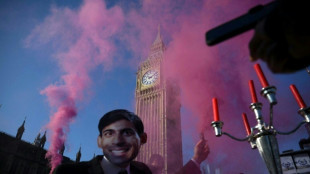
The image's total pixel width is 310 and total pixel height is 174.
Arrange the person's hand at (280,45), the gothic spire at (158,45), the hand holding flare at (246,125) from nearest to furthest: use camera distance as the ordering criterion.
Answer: the person's hand at (280,45) < the hand holding flare at (246,125) < the gothic spire at (158,45)

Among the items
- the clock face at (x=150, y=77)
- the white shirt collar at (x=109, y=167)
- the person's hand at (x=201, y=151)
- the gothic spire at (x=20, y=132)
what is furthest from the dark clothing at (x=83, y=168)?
the clock face at (x=150, y=77)

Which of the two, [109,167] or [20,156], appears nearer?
[109,167]

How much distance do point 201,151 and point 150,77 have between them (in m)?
43.6

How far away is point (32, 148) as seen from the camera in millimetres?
33938

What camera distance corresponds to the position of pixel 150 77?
4825cm

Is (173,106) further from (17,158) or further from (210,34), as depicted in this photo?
(210,34)

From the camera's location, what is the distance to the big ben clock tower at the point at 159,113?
4062 centimetres

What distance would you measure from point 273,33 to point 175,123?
4610 centimetres

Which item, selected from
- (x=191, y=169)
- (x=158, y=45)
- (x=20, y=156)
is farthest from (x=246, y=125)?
(x=158, y=45)

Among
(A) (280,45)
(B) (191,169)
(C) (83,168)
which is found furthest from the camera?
→ (B) (191,169)

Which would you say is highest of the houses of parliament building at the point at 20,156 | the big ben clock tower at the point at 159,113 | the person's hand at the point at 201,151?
the big ben clock tower at the point at 159,113

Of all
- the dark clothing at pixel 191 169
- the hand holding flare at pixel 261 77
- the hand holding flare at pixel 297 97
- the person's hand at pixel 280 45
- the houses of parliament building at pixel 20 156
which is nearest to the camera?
the person's hand at pixel 280 45

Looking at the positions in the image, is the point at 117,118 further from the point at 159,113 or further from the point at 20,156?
the point at 159,113

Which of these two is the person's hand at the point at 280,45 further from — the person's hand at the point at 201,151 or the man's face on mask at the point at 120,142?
the person's hand at the point at 201,151
